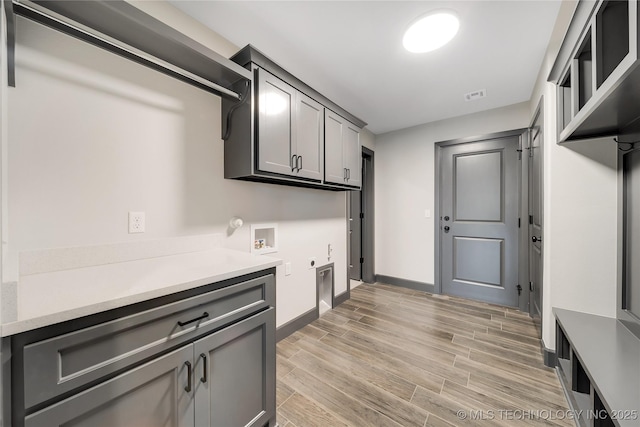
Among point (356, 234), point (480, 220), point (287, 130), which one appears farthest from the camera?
point (356, 234)

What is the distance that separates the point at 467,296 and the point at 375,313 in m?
1.40

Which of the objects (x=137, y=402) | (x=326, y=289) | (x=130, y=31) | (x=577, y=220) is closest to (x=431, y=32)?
(x=577, y=220)

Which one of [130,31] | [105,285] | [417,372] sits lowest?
[417,372]

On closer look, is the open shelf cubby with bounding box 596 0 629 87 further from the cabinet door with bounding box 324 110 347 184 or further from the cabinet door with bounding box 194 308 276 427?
the cabinet door with bounding box 194 308 276 427

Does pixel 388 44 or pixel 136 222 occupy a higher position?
pixel 388 44

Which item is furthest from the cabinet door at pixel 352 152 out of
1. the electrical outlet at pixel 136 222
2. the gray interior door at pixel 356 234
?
the electrical outlet at pixel 136 222

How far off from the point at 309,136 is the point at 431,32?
1.12 meters

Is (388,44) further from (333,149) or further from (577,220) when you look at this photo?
(577,220)

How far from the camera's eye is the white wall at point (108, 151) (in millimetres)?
1049

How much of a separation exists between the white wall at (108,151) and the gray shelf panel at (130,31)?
15 centimetres

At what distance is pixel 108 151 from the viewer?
126 centimetres

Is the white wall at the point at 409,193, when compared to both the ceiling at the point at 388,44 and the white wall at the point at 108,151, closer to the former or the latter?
the ceiling at the point at 388,44

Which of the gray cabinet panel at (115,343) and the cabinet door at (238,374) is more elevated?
the gray cabinet panel at (115,343)

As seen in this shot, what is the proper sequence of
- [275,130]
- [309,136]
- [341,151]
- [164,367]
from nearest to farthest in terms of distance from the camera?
[164,367], [275,130], [309,136], [341,151]
